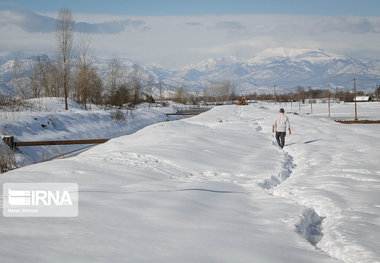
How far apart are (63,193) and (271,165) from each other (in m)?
7.03

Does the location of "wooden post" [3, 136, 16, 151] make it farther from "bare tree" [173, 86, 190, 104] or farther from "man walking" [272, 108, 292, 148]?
"bare tree" [173, 86, 190, 104]

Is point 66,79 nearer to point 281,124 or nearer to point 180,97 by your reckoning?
point 281,124

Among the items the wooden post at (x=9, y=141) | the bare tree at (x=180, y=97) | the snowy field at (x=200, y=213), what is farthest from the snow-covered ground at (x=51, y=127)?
the bare tree at (x=180, y=97)

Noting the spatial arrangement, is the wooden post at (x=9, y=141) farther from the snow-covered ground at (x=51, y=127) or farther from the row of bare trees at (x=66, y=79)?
the row of bare trees at (x=66, y=79)

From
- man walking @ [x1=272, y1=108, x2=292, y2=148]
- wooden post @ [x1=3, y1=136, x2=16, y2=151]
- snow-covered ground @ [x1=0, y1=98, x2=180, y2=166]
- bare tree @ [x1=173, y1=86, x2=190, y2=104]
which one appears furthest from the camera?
bare tree @ [x1=173, y1=86, x2=190, y2=104]

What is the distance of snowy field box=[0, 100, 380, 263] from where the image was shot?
3533mm

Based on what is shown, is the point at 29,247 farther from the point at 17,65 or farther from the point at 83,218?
the point at 17,65

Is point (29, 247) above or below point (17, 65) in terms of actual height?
below

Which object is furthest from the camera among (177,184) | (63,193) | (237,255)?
(177,184)

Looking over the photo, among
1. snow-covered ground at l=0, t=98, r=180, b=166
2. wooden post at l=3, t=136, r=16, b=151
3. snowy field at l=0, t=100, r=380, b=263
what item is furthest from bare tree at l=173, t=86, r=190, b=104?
snowy field at l=0, t=100, r=380, b=263

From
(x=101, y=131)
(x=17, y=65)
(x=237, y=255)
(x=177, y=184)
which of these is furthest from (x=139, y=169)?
(x=17, y=65)

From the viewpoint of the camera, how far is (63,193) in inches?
205

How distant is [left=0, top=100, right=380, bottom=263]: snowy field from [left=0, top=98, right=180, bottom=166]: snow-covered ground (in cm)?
568

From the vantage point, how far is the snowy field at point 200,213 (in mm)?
3533
